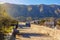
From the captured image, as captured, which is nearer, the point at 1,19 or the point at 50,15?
the point at 1,19

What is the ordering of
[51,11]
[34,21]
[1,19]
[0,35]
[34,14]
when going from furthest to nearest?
1. [34,21]
2. [51,11]
3. [34,14]
4. [1,19]
5. [0,35]

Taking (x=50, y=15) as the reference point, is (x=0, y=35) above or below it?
above

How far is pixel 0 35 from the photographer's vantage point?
9.70 metres

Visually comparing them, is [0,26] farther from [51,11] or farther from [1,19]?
[51,11]

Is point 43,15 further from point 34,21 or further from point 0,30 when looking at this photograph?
point 0,30

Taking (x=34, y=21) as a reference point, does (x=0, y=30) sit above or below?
above

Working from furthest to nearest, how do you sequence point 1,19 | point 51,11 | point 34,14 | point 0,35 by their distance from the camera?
point 51,11
point 34,14
point 1,19
point 0,35

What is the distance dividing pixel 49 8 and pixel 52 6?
1.76 metres

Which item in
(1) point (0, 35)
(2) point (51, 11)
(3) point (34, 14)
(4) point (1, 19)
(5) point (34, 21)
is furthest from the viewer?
(5) point (34, 21)

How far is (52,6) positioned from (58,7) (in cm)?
384

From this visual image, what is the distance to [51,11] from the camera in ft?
240

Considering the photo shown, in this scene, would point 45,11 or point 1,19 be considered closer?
point 1,19

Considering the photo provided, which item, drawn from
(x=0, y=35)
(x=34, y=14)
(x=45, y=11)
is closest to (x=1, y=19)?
(x=0, y=35)

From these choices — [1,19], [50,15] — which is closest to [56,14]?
[50,15]
